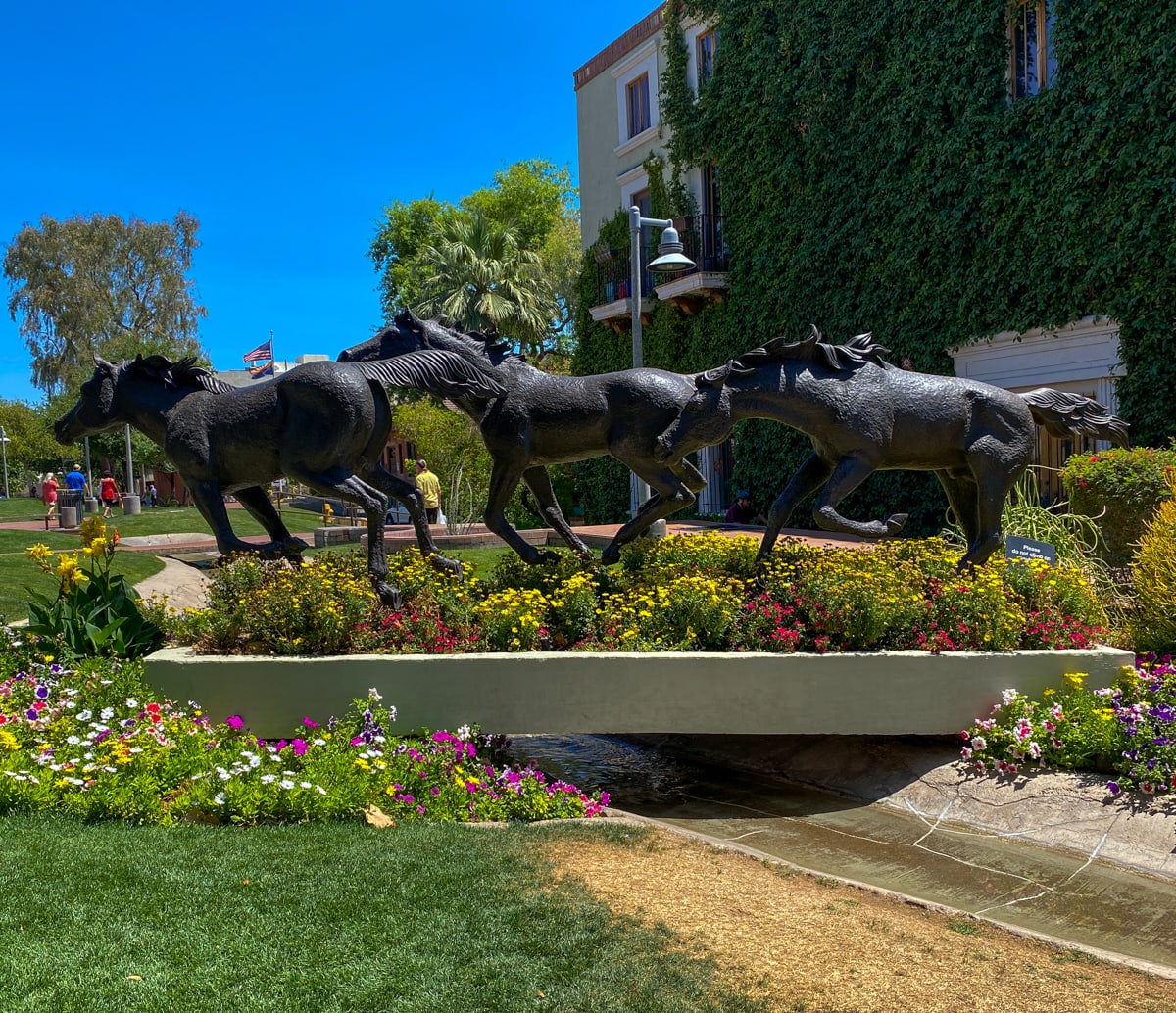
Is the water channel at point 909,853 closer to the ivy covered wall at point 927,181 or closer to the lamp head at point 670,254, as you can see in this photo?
the lamp head at point 670,254

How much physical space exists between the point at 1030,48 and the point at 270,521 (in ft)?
42.7

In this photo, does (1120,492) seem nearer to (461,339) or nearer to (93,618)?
(461,339)

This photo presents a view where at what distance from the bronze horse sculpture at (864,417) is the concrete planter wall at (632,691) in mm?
1105

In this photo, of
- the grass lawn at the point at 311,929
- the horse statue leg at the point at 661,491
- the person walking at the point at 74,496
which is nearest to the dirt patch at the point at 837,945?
the grass lawn at the point at 311,929

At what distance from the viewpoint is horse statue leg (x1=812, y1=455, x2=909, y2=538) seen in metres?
6.15

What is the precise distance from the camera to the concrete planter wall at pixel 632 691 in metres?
5.52

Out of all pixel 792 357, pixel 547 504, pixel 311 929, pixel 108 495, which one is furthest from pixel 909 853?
pixel 108 495

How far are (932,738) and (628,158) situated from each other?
819 inches

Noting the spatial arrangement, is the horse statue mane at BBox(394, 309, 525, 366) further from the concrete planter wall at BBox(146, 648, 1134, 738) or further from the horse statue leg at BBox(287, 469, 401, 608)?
the concrete planter wall at BBox(146, 648, 1134, 738)

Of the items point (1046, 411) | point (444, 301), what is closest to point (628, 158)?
point (444, 301)

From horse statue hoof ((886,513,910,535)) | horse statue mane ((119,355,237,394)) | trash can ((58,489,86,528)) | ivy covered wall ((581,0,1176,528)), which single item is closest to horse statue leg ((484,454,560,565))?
horse statue mane ((119,355,237,394))

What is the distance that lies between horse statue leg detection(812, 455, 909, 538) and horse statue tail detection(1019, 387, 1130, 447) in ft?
4.83

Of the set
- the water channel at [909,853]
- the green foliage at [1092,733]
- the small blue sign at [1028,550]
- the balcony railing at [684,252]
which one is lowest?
the water channel at [909,853]

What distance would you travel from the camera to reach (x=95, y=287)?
44.7 m
